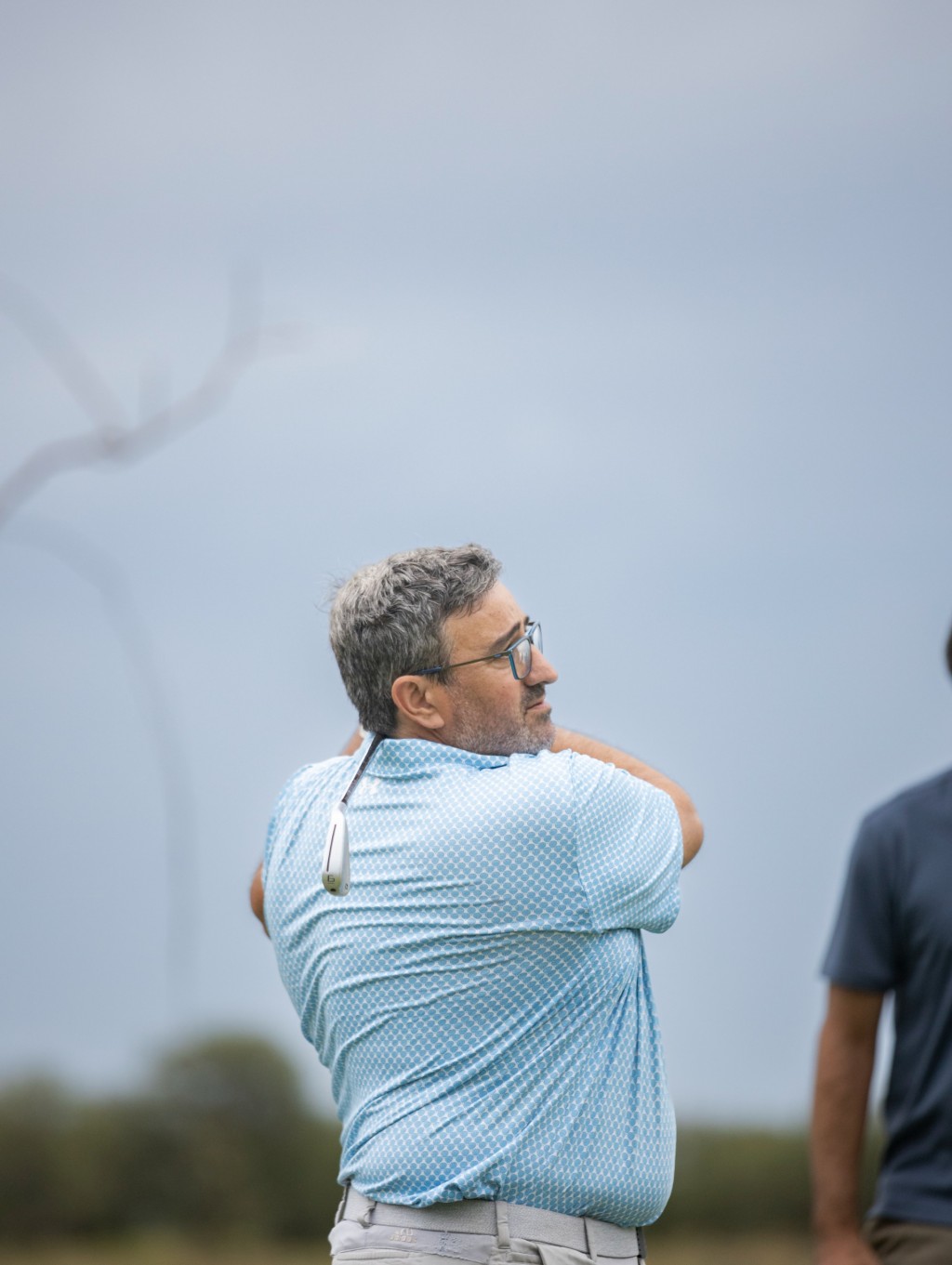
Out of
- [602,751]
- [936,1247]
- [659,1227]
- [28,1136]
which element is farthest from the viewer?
[659,1227]

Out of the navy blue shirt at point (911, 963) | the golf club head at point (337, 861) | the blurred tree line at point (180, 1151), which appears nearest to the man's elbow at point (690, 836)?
the navy blue shirt at point (911, 963)

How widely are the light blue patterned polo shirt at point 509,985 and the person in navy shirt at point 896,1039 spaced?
24 centimetres

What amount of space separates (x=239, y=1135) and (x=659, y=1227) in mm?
2877

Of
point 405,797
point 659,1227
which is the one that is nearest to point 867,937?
point 405,797

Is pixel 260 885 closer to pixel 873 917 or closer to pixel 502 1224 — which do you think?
pixel 502 1224

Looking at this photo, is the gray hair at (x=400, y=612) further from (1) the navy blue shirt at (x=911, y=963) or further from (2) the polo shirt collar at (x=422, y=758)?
(1) the navy blue shirt at (x=911, y=963)

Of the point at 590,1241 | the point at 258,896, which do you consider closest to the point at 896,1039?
the point at 590,1241

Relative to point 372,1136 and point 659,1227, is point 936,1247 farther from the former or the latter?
point 659,1227

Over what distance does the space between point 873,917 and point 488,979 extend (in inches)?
21.6

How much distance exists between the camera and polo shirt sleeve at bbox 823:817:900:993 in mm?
2059

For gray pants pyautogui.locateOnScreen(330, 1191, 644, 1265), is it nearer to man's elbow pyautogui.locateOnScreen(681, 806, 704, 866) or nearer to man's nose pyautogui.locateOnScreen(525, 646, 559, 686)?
man's elbow pyautogui.locateOnScreen(681, 806, 704, 866)

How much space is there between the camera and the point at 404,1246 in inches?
77.5

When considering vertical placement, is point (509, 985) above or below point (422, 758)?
below

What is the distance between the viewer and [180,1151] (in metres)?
8.86
